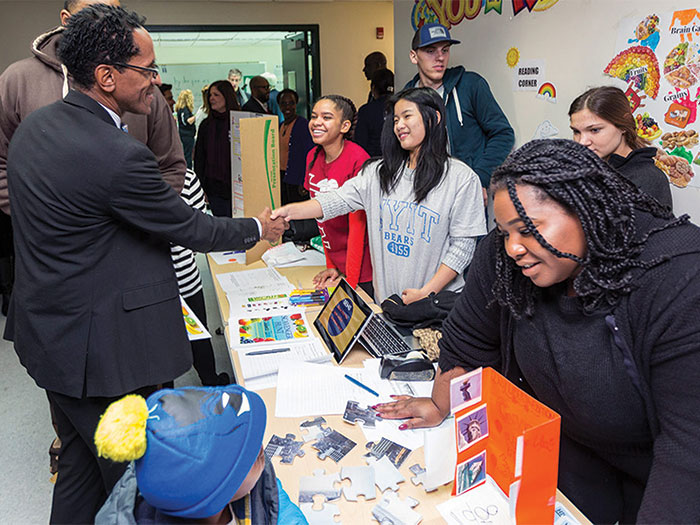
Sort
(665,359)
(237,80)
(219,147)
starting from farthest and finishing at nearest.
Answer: (237,80) → (219,147) → (665,359)

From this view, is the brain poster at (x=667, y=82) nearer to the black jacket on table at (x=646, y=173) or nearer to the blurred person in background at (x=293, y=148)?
the black jacket on table at (x=646, y=173)

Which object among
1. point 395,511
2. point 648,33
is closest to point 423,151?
point 648,33

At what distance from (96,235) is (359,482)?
0.89m

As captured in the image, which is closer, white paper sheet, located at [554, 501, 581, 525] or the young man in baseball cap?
white paper sheet, located at [554, 501, 581, 525]

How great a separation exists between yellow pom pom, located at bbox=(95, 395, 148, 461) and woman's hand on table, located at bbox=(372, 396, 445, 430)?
2.46 feet

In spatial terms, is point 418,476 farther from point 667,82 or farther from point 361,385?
point 667,82

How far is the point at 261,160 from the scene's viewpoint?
8.36 feet

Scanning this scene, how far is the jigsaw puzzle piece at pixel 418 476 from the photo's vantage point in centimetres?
118

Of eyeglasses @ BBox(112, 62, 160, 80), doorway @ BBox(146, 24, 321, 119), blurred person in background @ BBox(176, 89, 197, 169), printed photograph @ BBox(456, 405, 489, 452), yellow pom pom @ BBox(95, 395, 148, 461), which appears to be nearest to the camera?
yellow pom pom @ BBox(95, 395, 148, 461)

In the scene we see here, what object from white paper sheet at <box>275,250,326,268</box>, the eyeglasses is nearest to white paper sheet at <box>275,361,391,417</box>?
the eyeglasses

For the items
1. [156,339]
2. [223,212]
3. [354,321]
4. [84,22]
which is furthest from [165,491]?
[223,212]

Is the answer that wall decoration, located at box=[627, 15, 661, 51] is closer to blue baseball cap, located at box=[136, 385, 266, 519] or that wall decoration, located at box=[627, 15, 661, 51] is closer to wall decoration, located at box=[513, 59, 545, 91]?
wall decoration, located at box=[513, 59, 545, 91]

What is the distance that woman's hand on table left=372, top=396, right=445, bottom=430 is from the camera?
140 centimetres

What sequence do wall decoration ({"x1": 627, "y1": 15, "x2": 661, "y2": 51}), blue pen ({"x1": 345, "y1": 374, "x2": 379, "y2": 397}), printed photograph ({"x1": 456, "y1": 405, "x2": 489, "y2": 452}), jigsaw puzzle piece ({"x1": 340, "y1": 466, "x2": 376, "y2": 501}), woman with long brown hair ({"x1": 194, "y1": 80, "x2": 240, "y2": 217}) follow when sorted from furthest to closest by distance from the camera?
woman with long brown hair ({"x1": 194, "y1": 80, "x2": 240, "y2": 217}) < wall decoration ({"x1": 627, "y1": 15, "x2": 661, "y2": 51}) < blue pen ({"x1": 345, "y1": 374, "x2": 379, "y2": 397}) < jigsaw puzzle piece ({"x1": 340, "y1": 466, "x2": 376, "y2": 501}) < printed photograph ({"x1": 456, "y1": 405, "x2": 489, "y2": 452})
